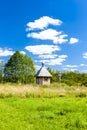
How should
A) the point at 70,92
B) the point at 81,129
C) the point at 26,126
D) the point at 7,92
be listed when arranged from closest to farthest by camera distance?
the point at 81,129, the point at 26,126, the point at 7,92, the point at 70,92

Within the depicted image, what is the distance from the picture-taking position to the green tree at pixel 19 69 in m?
67.4

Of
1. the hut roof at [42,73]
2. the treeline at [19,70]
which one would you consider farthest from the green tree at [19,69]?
the hut roof at [42,73]

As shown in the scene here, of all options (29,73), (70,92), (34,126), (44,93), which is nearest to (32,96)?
(44,93)

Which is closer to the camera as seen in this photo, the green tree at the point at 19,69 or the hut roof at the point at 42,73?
the hut roof at the point at 42,73

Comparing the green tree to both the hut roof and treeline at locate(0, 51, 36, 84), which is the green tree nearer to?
treeline at locate(0, 51, 36, 84)

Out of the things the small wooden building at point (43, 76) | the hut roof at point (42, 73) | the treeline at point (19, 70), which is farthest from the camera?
the treeline at point (19, 70)

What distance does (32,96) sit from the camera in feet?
81.9

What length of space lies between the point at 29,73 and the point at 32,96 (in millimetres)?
43486

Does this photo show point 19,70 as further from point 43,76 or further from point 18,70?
point 43,76

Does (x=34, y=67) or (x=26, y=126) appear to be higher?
(x=34, y=67)

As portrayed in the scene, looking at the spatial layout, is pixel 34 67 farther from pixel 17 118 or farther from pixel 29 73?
pixel 17 118

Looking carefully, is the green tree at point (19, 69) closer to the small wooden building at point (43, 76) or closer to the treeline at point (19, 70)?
the treeline at point (19, 70)

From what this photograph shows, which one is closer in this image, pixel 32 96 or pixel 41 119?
pixel 41 119

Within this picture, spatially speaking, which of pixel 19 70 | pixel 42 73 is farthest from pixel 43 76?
pixel 19 70
